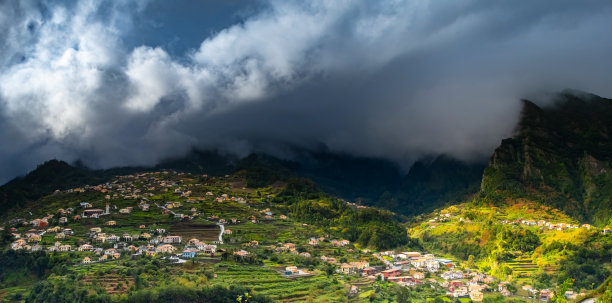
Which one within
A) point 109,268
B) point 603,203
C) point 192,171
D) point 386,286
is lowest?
point 386,286

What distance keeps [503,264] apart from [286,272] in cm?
3305

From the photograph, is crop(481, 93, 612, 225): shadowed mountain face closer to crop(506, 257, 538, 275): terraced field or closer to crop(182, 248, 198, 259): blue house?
crop(506, 257, 538, 275): terraced field

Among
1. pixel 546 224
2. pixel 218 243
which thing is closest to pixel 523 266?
pixel 546 224

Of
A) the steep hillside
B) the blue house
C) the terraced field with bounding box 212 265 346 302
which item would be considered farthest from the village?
the steep hillside

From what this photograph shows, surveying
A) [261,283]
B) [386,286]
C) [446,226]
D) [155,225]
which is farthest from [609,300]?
[446,226]

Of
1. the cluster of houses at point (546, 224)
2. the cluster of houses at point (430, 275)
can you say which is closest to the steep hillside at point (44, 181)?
the cluster of houses at point (430, 275)

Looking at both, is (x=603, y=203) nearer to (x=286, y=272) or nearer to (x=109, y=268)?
(x=286, y=272)

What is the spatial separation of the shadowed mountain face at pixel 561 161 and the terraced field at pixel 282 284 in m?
58.2

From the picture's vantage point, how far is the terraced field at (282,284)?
4409 centimetres

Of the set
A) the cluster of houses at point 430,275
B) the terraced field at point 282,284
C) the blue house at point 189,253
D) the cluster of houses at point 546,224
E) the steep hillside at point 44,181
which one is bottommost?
the cluster of houses at point 430,275

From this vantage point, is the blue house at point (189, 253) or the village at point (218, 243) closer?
the village at point (218, 243)

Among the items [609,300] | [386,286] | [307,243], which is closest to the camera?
[609,300]

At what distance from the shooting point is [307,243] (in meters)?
67.8

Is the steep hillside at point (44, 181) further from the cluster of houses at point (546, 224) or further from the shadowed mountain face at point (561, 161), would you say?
the shadowed mountain face at point (561, 161)
